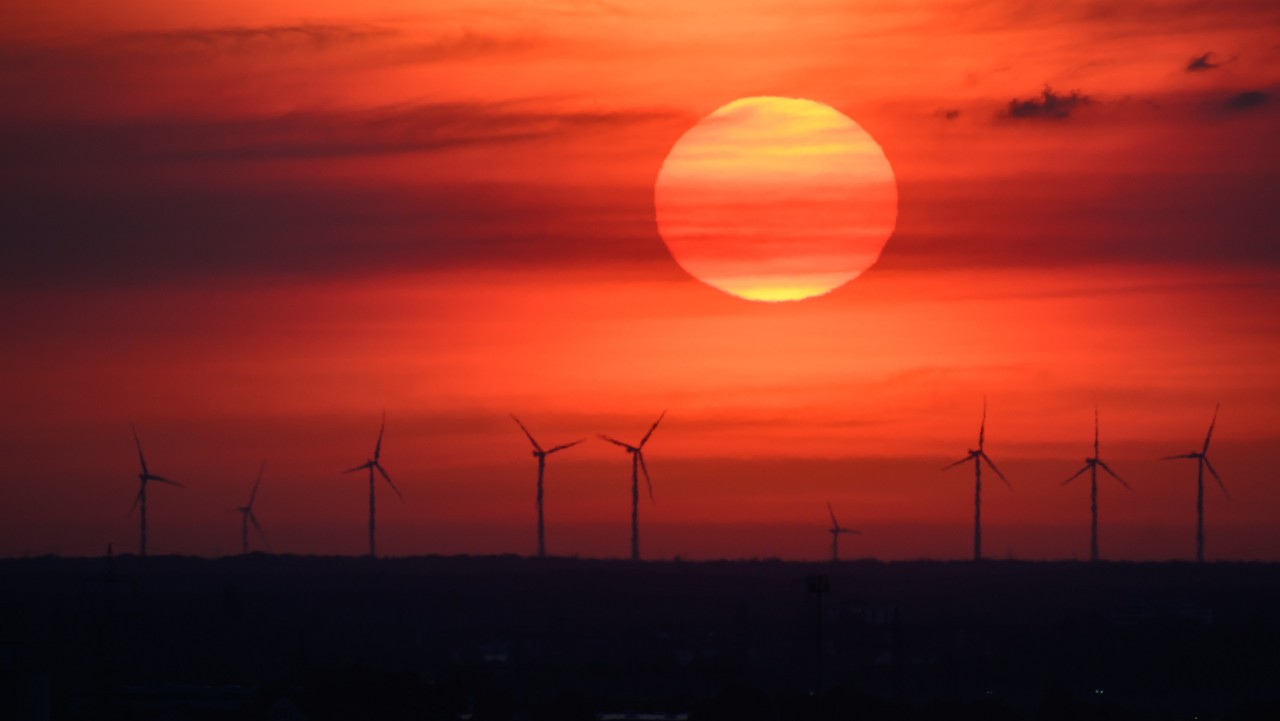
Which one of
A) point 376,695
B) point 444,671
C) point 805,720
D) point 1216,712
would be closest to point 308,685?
point 376,695

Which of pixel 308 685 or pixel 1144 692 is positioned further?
pixel 1144 692

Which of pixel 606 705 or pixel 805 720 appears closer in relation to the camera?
pixel 805 720

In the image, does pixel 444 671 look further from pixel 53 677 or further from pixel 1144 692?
pixel 1144 692

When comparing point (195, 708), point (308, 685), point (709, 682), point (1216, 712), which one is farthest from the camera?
point (709, 682)

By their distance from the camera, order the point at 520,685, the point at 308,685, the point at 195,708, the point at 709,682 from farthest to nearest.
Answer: the point at 709,682, the point at 520,685, the point at 308,685, the point at 195,708

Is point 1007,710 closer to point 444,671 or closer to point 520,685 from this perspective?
point 520,685

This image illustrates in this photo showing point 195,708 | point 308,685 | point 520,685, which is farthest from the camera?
point 520,685

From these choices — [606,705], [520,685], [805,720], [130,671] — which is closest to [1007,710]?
[805,720]

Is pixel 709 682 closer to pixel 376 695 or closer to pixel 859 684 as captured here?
pixel 859 684

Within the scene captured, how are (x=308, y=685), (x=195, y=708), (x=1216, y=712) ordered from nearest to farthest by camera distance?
(x=195, y=708), (x=308, y=685), (x=1216, y=712)
